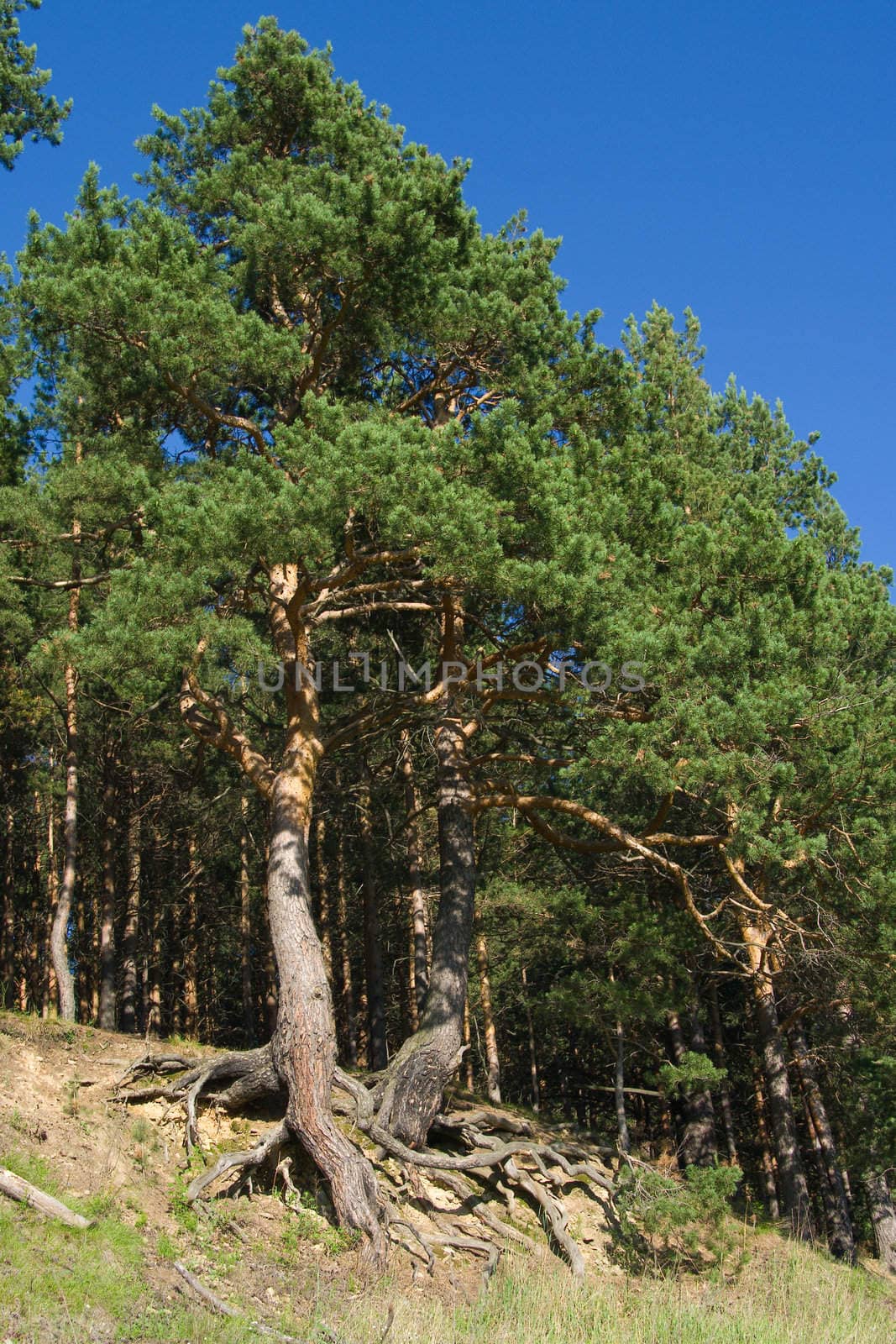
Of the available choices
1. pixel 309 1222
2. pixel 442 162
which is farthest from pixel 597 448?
pixel 309 1222

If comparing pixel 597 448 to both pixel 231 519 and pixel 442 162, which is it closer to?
pixel 231 519

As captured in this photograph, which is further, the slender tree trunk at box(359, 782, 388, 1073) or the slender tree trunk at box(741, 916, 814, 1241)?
the slender tree trunk at box(359, 782, 388, 1073)

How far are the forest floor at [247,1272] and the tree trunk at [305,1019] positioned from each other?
374 millimetres

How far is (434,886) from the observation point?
1650 centimetres

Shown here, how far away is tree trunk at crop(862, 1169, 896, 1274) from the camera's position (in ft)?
41.9

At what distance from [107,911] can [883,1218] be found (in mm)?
11491

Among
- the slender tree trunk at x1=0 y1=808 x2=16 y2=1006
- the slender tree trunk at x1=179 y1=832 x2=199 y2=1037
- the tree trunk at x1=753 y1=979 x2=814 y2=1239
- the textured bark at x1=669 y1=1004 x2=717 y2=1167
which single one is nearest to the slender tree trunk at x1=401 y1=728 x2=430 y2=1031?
the textured bark at x1=669 y1=1004 x2=717 y2=1167

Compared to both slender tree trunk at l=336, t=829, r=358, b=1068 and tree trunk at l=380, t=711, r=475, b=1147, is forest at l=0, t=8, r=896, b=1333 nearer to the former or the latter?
tree trunk at l=380, t=711, r=475, b=1147

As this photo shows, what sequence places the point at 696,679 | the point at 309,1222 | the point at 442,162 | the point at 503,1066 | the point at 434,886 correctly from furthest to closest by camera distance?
the point at 503,1066 < the point at 434,886 < the point at 442,162 < the point at 696,679 < the point at 309,1222

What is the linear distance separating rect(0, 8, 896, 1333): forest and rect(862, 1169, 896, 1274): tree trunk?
→ 59 millimetres

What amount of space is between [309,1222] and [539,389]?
8272mm

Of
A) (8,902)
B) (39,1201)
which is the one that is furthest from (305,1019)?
(8,902)

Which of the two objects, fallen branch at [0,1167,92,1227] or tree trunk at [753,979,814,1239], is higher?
fallen branch at [0,1167,92,1227]

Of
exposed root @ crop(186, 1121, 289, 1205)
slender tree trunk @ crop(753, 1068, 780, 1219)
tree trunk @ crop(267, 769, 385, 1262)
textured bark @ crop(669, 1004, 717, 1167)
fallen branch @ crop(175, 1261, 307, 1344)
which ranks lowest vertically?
slender tree trunk @ crop(753, 1068, 780, 1219)
